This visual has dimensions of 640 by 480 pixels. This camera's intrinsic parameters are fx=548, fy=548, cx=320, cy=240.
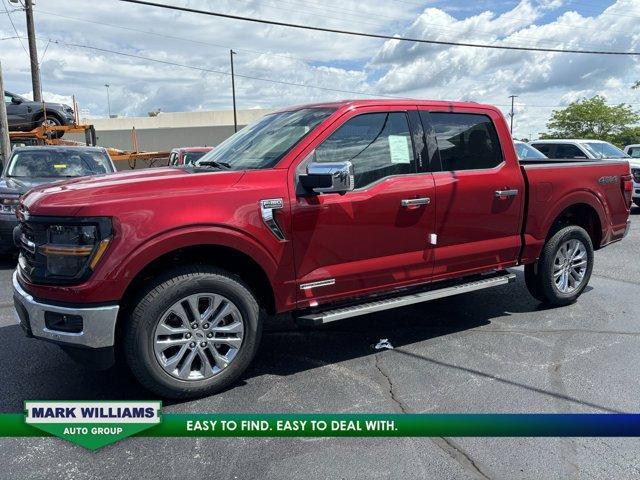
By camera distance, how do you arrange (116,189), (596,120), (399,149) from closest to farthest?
1. (116,189)
2. (399,149)
3. (596,120)

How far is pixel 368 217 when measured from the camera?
4145mm

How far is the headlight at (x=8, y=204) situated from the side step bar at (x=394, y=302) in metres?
5.47

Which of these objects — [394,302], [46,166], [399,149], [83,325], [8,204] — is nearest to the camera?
[83,325]

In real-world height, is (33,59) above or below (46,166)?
above

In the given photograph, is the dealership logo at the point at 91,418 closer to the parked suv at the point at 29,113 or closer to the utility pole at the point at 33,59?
the parked suv at the point at 29,113

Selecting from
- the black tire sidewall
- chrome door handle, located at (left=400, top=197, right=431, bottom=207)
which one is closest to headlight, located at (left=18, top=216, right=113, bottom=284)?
chrome door handle, located at (left=400, top=197, right=431, bottom=207)

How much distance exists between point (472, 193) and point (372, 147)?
1.03m

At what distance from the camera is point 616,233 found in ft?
20.2

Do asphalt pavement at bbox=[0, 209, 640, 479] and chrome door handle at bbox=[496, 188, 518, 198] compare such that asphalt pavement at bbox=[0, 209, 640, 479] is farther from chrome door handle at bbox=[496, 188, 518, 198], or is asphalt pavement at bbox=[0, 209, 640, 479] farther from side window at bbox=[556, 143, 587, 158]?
side window at bbox=[556, 143, 587, 158]

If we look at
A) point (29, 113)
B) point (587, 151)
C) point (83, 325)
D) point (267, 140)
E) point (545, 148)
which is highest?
point (29, 113)

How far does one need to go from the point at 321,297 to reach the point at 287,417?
2.46 meters

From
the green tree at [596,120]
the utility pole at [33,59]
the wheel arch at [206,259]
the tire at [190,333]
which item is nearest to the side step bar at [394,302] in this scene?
the wheel arch at [206,259]

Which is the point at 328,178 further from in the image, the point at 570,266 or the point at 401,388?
the point at 570,266

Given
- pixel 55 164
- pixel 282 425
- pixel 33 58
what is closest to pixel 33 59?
pixel 33 58
